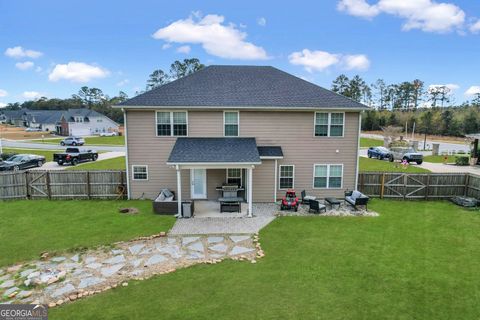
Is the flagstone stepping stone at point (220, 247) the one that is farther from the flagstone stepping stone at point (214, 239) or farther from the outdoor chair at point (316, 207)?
the outdoor chair at point (316, 207)

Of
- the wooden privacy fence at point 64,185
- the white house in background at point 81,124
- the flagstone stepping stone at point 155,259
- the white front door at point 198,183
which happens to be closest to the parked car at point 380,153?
the white front door at point 198,183

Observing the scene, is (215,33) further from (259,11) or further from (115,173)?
(115,173)

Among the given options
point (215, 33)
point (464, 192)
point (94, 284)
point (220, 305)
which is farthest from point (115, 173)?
point (215, 33)

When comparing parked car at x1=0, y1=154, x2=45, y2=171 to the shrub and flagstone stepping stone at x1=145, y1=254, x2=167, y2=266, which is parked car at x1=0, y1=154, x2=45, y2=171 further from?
the shrub

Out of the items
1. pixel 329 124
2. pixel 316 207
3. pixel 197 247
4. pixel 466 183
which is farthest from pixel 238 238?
pixel 466 183

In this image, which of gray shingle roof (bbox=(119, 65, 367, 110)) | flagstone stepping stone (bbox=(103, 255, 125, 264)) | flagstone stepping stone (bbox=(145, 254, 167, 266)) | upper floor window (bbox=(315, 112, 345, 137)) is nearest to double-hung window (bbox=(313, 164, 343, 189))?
upper floor window (bbox=(315, 112, 345, 137))

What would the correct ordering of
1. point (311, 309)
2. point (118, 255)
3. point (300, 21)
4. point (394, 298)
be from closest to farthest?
point (311, 309), point (394, 298), point (118, 255), point (300, 21)

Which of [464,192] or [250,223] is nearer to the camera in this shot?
[250,223]
